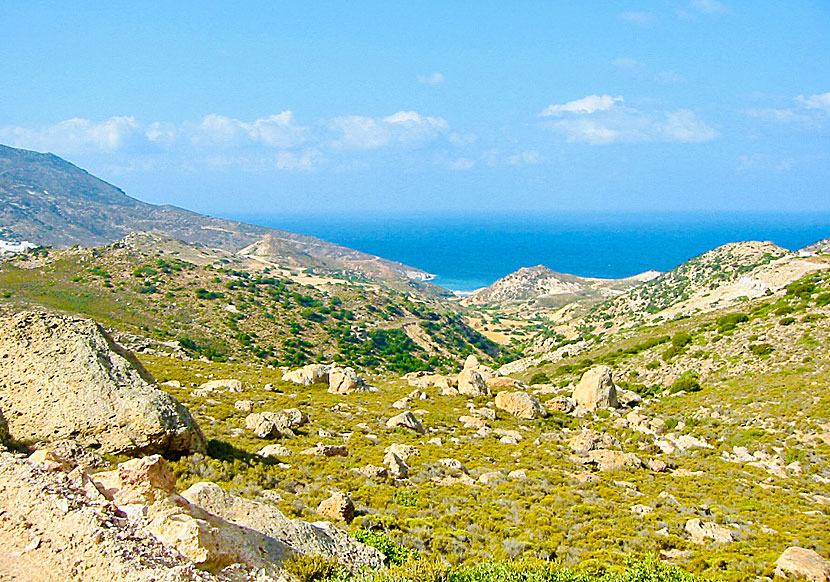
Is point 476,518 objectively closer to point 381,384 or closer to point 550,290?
point 381,384

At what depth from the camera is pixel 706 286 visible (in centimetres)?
7719

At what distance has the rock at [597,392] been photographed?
99.3ft

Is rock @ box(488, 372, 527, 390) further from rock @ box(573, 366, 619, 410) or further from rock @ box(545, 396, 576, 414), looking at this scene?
rock @ box(573, 366, 619, 410)

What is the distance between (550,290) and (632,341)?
371 ft

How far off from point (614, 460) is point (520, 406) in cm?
828

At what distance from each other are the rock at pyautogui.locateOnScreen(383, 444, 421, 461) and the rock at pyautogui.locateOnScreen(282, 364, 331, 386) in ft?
46.4

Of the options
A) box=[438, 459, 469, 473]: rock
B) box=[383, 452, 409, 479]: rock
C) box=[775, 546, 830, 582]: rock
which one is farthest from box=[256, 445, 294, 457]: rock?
box=[775, 546, 830, 582]: rock

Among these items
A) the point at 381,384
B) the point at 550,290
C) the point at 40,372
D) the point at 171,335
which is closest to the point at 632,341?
the point at 381,384

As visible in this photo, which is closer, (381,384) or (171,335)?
(381,384)

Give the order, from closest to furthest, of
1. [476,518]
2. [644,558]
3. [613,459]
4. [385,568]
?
[385,568] < [644,558] < [476,518] < [613,459]

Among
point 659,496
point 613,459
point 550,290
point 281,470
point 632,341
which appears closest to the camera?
point 281,470

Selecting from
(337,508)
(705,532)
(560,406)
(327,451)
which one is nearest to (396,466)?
(327,451)

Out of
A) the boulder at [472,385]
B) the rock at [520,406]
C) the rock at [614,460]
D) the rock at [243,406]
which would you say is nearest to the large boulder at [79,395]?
the rock at [243,406]

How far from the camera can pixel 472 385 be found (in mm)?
32781
